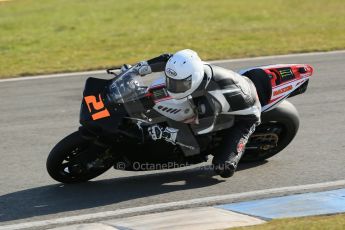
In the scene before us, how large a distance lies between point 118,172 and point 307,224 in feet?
9.00

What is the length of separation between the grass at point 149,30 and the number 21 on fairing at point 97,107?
283 inches

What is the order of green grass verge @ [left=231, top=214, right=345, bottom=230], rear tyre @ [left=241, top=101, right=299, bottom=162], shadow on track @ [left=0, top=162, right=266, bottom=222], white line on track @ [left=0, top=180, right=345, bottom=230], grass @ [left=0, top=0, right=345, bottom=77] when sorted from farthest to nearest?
1. grass @ [left=0, top=0, right=345, bottom=77]
2. rear tyre @ [left=241, top=101, right=299, bottom=162]
3. shadow on track @ [left=0, top=162, right=266, bottom=222]
4. white line on track @ [left=0, top=180, right=345, bottom=230]
5. green grass verge @ [left=231, top=214, right=345, bottom=230]

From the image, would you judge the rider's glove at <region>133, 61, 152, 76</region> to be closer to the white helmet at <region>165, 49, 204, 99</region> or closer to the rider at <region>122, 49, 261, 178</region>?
the rider at <region>122, 49, 261, 178</region>

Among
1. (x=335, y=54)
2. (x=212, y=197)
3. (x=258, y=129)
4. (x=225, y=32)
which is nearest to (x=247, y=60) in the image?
(x=335, y=54)

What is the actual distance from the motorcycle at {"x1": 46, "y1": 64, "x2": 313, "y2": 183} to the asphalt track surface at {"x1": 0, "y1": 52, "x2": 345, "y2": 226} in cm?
24

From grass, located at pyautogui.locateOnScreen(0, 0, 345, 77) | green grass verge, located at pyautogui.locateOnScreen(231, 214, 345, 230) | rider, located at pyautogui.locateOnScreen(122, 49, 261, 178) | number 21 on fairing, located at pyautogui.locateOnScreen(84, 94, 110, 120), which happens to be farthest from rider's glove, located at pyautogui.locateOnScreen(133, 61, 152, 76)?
grass, located at pyautogui.locateOnScreen(0, 0, 345, 77)

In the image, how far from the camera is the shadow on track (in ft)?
23.9

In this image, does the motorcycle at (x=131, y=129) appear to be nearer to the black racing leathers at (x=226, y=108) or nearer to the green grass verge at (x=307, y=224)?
the black racing leathers at (x=226, y=108)

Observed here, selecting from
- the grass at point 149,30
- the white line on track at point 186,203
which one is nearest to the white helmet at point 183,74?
the white line on track at point 186,203

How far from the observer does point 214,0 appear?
25.6 meters

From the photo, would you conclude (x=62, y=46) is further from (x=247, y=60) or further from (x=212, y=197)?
(x=212, y=197)

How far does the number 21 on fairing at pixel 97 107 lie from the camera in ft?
24.4

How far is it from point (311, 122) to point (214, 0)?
15.6 metres

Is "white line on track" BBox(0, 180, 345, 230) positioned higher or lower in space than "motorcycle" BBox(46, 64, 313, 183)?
lower
